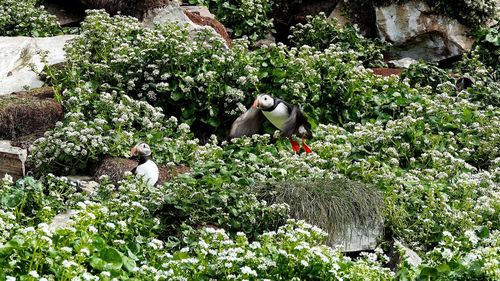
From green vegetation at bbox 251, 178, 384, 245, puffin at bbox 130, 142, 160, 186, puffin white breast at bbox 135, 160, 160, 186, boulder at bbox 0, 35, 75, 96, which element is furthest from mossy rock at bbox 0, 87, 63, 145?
green vegetation at bbox 251, 178, 384, 245

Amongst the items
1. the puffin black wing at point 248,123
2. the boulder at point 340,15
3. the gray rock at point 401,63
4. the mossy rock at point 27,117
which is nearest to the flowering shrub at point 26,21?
the mossy rock at point 27,117

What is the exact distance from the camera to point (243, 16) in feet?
53.1

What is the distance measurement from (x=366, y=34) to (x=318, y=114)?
4577 millimetres

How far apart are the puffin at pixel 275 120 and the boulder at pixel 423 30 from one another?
5.06 metres

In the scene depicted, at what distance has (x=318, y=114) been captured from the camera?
12328 millimetres

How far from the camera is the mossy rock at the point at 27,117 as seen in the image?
1122 centimetres

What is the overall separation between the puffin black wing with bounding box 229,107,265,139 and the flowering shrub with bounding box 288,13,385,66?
419 centimetres

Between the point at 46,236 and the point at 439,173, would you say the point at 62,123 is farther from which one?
the point at 46,236

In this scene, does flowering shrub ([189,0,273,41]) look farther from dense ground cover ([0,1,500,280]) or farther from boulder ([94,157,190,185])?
boulder ([94,157,190,185])

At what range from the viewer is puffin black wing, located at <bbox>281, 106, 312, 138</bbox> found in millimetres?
11164

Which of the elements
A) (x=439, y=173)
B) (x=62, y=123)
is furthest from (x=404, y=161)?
(x=62, y=123)

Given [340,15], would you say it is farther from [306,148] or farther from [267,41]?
[306,148]

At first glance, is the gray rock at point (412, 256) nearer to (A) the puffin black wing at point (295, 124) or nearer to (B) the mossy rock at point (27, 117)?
(A) the puffin black wing at point (295, 124)

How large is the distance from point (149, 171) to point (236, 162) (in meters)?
0.82
